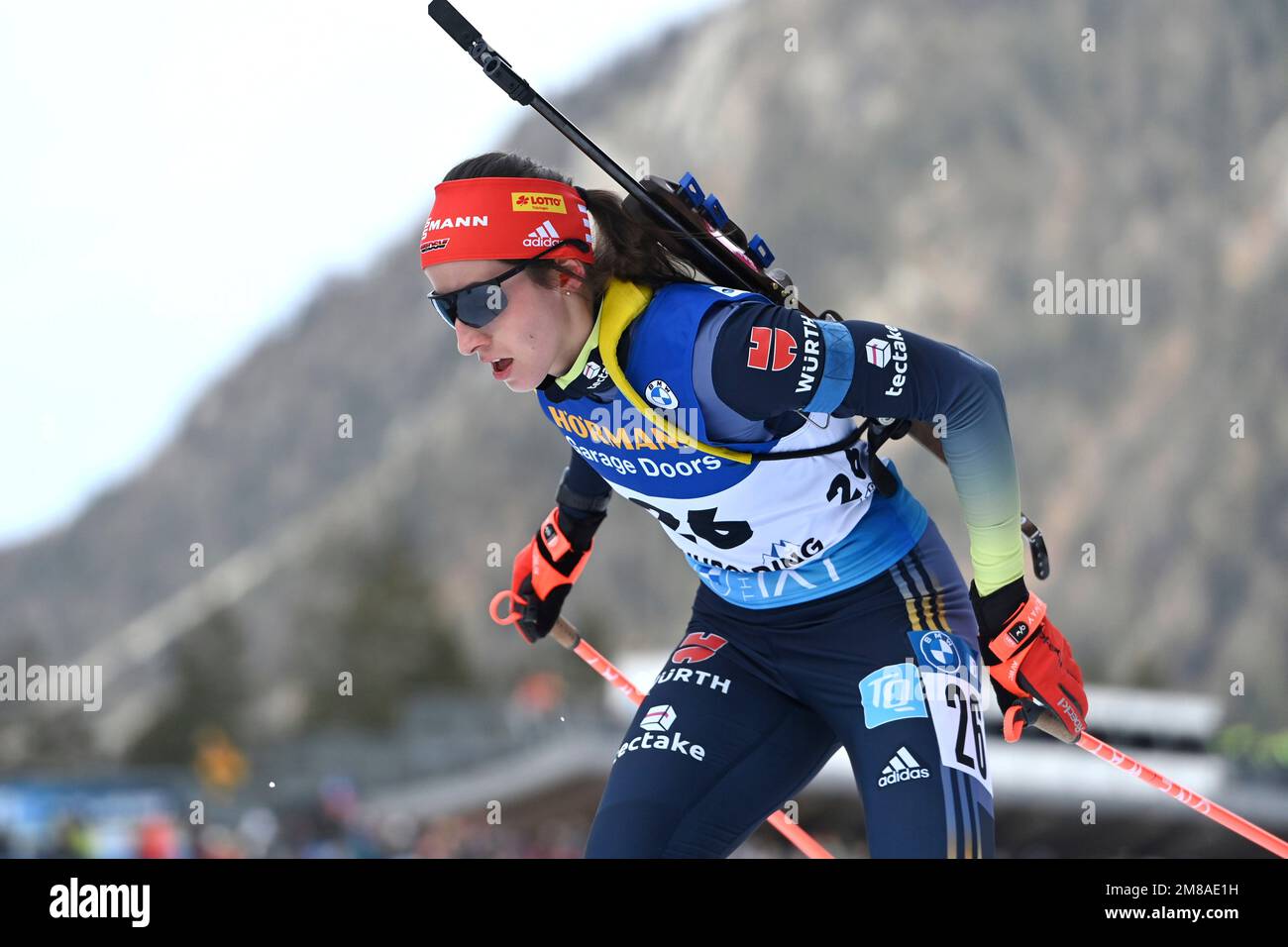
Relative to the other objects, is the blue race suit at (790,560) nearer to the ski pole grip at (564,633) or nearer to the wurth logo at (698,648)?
the wurth logo at (698,648)

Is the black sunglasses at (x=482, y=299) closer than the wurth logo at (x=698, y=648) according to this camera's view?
Yes

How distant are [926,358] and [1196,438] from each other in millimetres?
60849

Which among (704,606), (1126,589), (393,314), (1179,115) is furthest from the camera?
(393,314)

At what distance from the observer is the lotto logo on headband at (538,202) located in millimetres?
3123

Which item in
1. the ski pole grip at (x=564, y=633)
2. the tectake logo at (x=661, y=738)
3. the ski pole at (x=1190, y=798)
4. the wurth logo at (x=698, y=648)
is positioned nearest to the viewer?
the tectake logo at (x=661, y=738)

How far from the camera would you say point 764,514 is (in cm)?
321

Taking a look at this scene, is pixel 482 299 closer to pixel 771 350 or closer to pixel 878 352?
pixel 771 350

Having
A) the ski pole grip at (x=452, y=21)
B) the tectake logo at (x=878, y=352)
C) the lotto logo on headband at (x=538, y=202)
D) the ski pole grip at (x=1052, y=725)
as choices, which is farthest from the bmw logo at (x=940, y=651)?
the ski pole grip at (x=452, y=21)

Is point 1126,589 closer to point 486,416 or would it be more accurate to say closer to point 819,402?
point 486,416

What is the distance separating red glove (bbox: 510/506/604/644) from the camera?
4043mm

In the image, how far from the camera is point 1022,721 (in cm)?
315

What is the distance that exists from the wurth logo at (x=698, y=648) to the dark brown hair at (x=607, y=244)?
0.87m

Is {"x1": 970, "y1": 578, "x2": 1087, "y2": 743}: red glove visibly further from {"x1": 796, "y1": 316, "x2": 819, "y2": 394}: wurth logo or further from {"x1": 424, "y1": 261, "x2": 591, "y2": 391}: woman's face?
{"x1": 424, "y1": 261, "x2": 591, "y2": 391}: woman's face

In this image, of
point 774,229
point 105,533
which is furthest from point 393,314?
point 774,229
